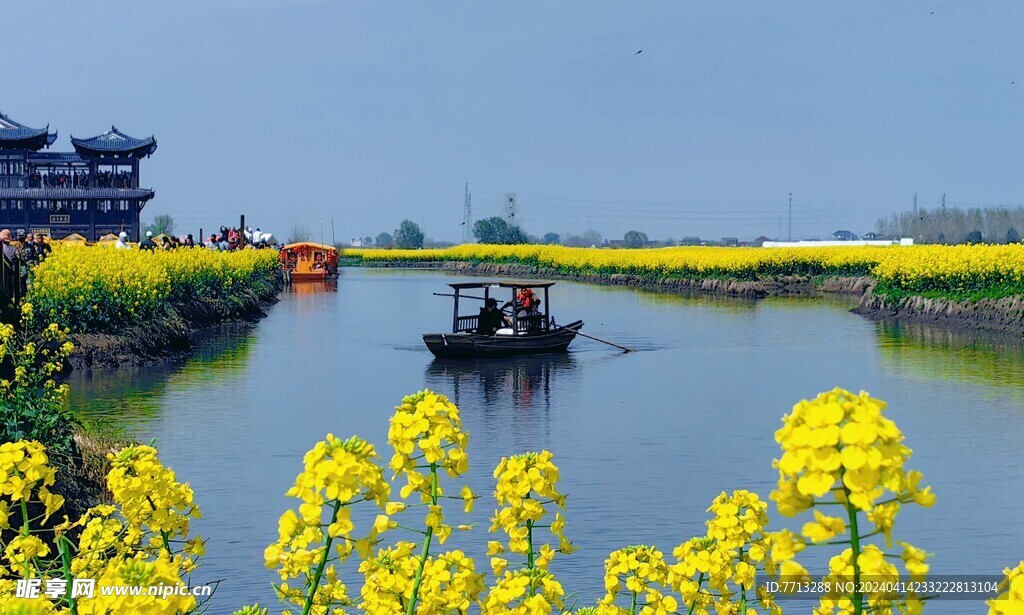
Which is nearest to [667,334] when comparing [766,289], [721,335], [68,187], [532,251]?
[721,335]

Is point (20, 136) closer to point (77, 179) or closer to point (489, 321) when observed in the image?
point (77, 179)

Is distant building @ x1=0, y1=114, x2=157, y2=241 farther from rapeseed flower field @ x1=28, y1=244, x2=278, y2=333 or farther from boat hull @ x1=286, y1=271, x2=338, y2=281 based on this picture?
rapeseed flower field @ x1=28, y1=244, x2=278, y2=333

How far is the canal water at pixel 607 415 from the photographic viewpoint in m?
13.0

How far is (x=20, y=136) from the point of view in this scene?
75688mm

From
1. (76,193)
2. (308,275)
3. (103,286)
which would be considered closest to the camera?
(103,286)

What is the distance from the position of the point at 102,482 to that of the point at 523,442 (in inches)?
310

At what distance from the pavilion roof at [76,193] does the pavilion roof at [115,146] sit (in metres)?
3.58

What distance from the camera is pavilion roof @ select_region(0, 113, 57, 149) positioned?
247 feet

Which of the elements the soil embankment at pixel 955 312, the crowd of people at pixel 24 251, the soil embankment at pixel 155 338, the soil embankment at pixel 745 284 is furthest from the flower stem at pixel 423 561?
the soil embankment at pixel 745 284

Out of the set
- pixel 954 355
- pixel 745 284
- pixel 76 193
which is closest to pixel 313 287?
pixel 76 193

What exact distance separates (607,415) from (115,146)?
62.1 metres

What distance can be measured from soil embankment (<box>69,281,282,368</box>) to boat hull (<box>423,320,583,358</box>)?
18.4 feet

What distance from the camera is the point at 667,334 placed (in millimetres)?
39250

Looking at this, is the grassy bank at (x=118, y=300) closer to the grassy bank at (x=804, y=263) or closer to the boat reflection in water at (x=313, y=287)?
the grassy bank at (x=804, y=263)
